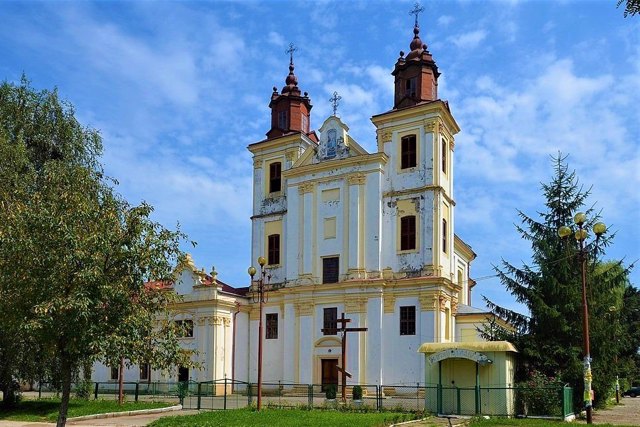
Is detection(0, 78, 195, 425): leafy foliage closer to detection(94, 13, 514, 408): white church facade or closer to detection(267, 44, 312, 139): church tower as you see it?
detection(94, 13, 514, 408): white church facade

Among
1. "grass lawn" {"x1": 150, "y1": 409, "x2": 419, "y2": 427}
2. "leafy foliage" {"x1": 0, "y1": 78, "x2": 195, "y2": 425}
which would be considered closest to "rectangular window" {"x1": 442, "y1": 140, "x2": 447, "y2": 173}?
"grass lawn" {"x1": 150, "y1": 409, "x2": 419, "y2": 427}

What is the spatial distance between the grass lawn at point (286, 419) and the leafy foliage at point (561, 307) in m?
7.65

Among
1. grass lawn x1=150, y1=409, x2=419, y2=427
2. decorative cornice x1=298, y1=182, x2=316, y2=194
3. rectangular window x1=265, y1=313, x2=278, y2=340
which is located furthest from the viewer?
rectangular window x1=265, y1=313, x2=278, y2=340

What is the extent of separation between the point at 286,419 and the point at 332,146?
22.0m

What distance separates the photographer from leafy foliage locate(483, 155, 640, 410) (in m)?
27.6

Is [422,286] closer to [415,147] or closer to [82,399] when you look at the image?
[415,147]

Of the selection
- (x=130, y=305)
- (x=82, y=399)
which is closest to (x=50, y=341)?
(x=130, y=305)

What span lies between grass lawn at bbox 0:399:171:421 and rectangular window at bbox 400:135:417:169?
1856 cm

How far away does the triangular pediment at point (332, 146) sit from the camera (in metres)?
40.6

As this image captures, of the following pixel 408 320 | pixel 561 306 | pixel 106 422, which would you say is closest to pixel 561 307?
pixel 561 306

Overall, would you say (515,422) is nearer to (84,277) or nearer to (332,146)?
(84,277)

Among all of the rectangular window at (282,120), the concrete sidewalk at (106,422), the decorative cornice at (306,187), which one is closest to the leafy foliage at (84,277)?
the concrete sidewalk at (106,422)

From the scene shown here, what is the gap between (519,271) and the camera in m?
30.3

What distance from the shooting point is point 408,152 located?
3919 centimetres
